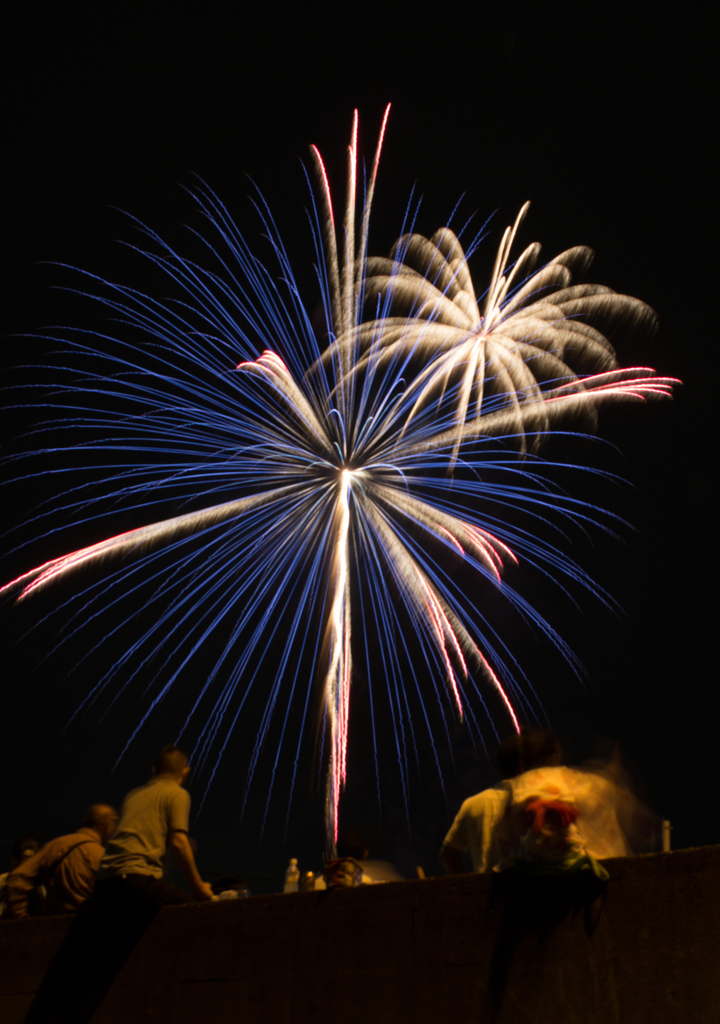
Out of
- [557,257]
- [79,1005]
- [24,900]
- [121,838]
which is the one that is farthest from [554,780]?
[557,257]

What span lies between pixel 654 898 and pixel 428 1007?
1.50 m

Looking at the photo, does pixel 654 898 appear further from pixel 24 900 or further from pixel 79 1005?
pixel 24 900

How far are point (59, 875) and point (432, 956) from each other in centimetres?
371

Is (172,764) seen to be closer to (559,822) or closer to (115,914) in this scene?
(115,914)

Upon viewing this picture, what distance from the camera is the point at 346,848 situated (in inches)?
311

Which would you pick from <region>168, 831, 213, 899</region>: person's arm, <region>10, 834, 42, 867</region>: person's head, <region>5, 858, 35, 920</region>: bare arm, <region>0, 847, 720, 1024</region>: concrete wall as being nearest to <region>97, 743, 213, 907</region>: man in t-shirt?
<region>168, 831, 213, 899</region>: person's arm

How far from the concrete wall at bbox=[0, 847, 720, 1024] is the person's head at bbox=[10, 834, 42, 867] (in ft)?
6.23

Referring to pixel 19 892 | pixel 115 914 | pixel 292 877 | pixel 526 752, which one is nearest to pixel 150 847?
pixel 115 914

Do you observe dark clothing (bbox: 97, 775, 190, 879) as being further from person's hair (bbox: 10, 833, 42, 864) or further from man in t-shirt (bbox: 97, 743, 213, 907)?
person's hair (bbox: 10, 833, 42, 864)

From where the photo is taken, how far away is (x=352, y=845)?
26.1ft

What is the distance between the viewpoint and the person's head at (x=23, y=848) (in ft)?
29.5

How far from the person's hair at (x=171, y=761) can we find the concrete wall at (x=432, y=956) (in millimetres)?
1075

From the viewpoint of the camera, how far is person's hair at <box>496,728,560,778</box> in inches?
241

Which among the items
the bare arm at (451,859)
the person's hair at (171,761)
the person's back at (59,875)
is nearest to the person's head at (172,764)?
the person's hair at (171,761)
